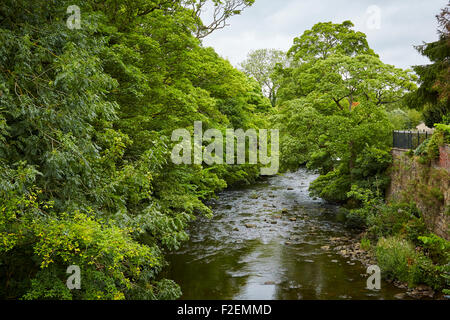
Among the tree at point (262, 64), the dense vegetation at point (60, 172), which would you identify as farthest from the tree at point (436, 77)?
the tree at point (262, 64)

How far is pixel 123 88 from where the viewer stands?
10.3 m

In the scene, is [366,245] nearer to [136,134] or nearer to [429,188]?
[429,188]

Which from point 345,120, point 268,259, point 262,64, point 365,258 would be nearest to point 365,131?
point 345,120

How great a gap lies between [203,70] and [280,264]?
8270mm

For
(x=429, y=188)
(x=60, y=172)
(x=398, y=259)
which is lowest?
(x=398, y=259)

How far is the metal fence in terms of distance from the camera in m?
15.2

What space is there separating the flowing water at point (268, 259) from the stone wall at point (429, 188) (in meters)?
3.10

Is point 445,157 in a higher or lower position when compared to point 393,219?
higher

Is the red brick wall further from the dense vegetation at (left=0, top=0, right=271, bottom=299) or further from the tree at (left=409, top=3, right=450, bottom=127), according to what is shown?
the dense vegetation at (left=0, top=0, right=271, bottom=299)
